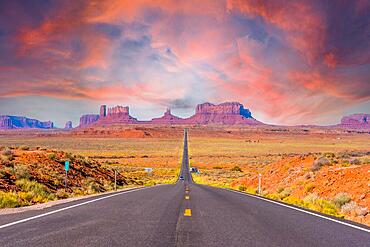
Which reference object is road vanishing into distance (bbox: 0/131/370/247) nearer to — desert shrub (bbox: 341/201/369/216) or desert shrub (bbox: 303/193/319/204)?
desert shrub (bbox: 341/201/369/216)

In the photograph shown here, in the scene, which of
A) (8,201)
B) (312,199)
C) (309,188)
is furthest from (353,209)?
(8,201)

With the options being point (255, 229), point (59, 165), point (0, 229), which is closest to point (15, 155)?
point (59, 165)

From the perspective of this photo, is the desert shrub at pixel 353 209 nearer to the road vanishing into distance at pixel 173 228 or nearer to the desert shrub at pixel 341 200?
the desert shrub at pixel 341 200

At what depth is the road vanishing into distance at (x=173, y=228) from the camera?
609 centimetres

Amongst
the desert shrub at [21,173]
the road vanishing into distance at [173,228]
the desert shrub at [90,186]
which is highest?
the desert shrub at [21,173]

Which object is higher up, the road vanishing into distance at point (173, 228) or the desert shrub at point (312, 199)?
the road vanishing into distance at point (173, 228)

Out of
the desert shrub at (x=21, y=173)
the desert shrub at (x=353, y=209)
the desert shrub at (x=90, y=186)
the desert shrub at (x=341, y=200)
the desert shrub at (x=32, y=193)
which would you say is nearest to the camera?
the desert shrub at (x=353, y=209)

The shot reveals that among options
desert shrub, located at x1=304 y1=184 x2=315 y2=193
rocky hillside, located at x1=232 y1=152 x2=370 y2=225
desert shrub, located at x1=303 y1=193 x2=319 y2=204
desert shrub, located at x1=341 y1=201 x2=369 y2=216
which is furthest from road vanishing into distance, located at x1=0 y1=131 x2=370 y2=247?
desert shrub, located at x1=304 y1=184 x2=315 y2=193

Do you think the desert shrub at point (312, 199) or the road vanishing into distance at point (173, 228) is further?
the desert shrub at point (312, 199)

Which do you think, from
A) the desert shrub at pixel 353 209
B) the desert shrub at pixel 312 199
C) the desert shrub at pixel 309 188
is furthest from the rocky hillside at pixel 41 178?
the desert shrub at pixel 309 188

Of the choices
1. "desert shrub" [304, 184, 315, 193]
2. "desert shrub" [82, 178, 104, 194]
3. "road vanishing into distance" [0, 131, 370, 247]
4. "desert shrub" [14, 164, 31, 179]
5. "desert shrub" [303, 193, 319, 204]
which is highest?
"desert shrub" [14, 164, 31, 179]

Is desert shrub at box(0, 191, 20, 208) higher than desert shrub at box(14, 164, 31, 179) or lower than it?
lower

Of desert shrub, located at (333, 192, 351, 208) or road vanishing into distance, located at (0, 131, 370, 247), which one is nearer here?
road vanishing into distance, located at (0, 131, 370, 247)

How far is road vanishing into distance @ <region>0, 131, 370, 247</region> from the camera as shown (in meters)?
6.09
